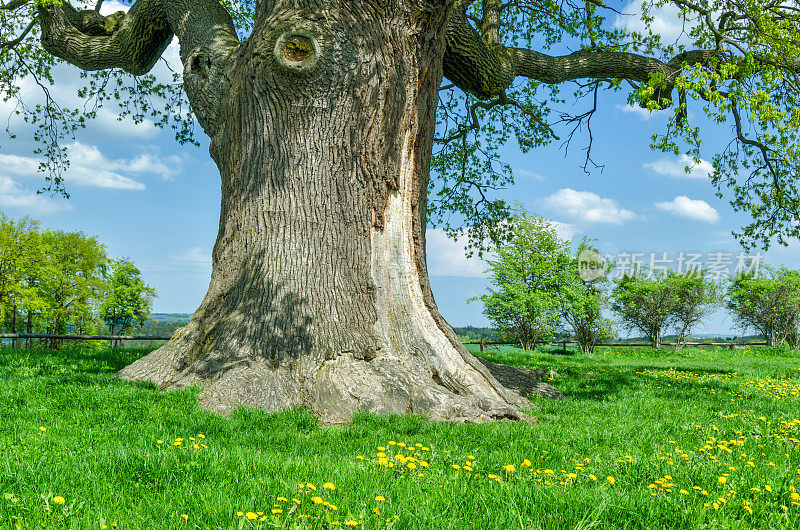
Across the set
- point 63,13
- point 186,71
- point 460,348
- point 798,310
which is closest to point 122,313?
point 63,13

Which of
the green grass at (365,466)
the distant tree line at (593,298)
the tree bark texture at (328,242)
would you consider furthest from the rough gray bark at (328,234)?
the distant tree line at (593,298)

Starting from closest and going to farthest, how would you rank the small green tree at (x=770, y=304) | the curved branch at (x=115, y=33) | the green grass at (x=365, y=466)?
the green grass at (x=365, y=466) < the curved branch at (x=115, y=33) < the small green tree at (x=770, y=304)

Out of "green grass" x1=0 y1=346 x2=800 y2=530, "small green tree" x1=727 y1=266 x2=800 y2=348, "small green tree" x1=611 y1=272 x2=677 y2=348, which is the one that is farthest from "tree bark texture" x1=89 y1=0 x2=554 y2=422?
"small green tree" x1=727 y1=266 x2=800 y2=348

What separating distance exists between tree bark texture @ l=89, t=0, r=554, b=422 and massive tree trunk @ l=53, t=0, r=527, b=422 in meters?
0.02

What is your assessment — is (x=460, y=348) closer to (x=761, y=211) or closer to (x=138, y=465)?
(x=138, y=465)

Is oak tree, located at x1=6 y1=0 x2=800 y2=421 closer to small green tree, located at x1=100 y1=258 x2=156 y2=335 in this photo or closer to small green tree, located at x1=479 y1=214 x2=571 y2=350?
small green tree, located at x1=479 y1=214 x2=571 y2=350

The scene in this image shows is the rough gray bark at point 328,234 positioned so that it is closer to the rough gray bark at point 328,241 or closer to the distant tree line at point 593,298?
the rough gray bark at point 328,241

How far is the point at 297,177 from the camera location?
6.87 metres

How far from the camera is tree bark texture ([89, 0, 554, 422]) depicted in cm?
629

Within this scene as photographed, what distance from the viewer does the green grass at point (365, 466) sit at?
2684 millimetres

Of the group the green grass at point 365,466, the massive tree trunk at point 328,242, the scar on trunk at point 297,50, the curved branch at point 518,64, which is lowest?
the green grass at point 365,466

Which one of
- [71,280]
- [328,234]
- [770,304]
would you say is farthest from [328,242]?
[71,280]

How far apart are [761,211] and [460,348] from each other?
9.88m

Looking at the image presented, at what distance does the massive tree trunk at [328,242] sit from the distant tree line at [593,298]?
12.3m
